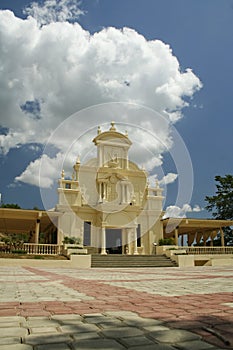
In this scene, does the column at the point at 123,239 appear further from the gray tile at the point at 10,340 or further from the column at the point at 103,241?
the gray tile at the point at 10,340

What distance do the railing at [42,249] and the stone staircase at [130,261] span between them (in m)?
2.73

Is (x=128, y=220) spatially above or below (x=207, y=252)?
above

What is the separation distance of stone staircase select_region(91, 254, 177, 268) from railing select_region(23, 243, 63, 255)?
8.96ft

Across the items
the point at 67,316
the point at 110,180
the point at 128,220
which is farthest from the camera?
the point at 110,180

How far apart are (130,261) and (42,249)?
5.84 m

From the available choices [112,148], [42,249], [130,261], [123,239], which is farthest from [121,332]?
[112,148]

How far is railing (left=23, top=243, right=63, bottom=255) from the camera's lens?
1900 cm

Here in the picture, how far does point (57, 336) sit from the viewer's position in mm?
1895

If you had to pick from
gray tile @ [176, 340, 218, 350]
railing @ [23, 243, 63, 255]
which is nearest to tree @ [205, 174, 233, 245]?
railing @ [23, 243, 63, 255]

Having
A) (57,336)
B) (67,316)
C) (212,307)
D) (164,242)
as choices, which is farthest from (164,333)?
(164,242)

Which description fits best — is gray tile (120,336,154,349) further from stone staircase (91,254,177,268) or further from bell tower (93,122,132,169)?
bell tower (93,122,132,169)

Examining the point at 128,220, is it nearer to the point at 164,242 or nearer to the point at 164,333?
the point at 164,242

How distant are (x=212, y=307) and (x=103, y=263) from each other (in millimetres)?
15450

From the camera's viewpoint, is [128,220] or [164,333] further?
[128,220]
